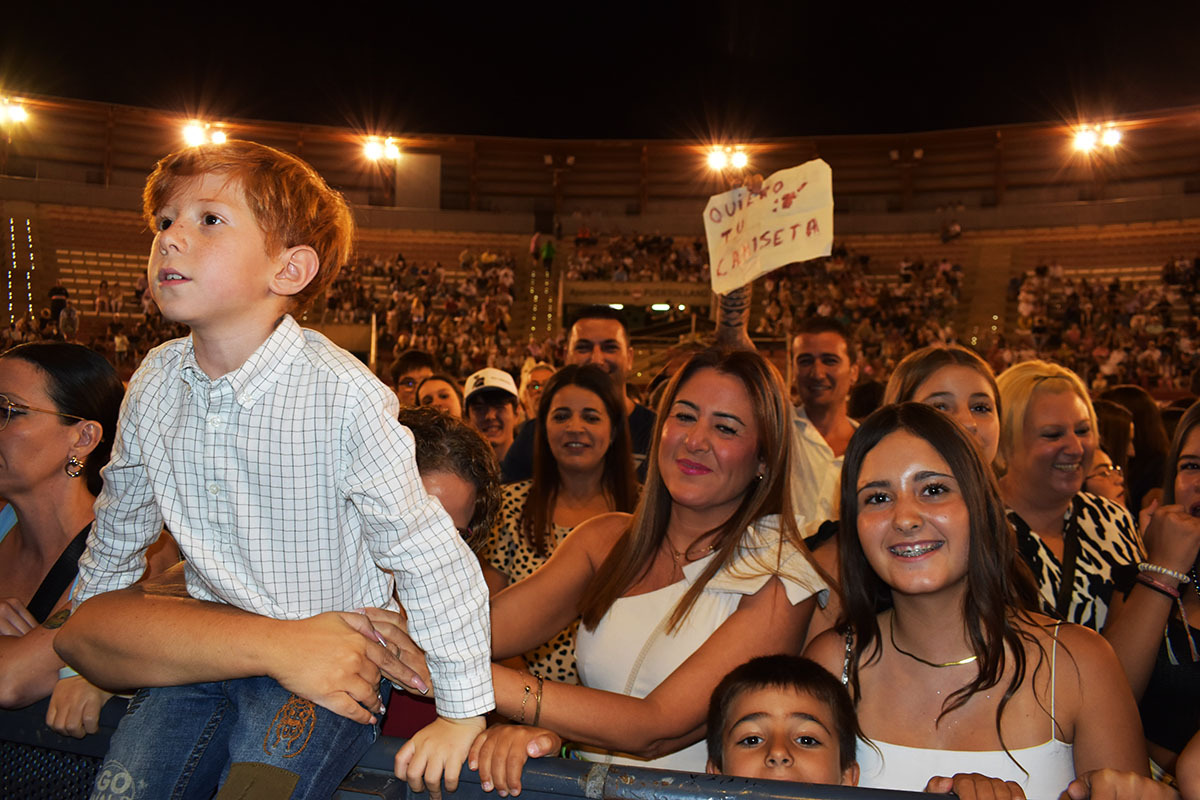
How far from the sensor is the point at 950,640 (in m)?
2.04

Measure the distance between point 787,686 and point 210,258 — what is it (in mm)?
1396

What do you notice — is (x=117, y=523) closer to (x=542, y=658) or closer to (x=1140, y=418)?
(x=542, y=658)

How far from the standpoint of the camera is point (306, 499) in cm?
169

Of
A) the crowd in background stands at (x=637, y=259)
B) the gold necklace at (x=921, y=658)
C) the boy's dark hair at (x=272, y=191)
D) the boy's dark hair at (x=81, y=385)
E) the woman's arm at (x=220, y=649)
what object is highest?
the crowd in background stands at (x=637, y=259)

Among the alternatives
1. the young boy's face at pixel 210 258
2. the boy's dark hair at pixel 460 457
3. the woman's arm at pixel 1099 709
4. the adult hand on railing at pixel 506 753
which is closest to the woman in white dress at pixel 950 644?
the woman's arm at pixel 1099 709

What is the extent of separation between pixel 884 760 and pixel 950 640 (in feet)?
0.98

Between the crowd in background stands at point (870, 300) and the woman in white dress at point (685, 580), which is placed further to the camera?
the crowd in background stands at point (870, 300)

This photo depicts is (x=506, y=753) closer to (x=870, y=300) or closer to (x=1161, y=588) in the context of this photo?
(x=1161, y=588)

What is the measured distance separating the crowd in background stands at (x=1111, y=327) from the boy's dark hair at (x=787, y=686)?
1629 centimetres

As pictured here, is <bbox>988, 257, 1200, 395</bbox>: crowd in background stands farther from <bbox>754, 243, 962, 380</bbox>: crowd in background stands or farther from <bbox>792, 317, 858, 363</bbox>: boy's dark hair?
<bbox>792, 317, 858, 363</bbox>: boy's dark hair

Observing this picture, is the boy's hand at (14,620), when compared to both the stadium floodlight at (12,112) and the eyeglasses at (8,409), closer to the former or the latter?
the eyeglasses at (8,409)

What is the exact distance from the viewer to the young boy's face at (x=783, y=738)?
187cm

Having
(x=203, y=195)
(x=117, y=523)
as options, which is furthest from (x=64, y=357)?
(x=203, y=195)

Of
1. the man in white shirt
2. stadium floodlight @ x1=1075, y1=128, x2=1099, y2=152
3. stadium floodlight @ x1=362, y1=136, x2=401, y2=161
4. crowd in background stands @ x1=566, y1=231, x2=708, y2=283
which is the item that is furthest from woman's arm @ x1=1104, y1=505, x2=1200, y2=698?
stadium floodlight @ x1=362, y1=136, x2=401, y2=161
